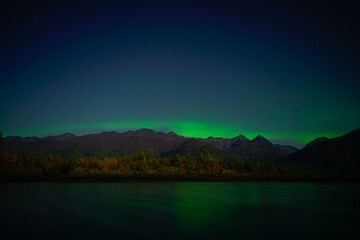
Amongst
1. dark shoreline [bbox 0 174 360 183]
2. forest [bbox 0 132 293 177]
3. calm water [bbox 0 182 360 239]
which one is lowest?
calm water [bbox 0 182 360 239]

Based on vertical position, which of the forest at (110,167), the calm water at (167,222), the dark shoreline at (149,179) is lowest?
the calm water at (167,222)

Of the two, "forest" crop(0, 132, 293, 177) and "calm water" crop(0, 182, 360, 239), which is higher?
"forest" crop(0, 132, 293, 177)

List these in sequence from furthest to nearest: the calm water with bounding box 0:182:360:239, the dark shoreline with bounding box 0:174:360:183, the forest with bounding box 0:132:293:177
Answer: the forest with bounding box 0:132:293:177, the dark shoreline with bounding box 0:174:360:183, the calm water with bounding box 0:182:360:239

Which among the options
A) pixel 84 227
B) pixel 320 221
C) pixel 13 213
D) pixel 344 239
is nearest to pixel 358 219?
pixel 320 221

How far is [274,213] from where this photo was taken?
32812 mm

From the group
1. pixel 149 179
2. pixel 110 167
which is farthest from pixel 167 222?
pixel 110 167

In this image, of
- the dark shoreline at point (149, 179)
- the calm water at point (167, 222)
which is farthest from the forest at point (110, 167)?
the calm water at point (167, 222)

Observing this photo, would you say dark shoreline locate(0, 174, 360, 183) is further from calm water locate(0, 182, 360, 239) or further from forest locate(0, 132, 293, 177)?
calm water locate(0, 182, 360, 239)

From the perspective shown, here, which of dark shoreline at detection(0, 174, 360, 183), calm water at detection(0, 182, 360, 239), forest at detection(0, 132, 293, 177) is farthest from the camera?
forest at detection(0, 132, 293, 177)

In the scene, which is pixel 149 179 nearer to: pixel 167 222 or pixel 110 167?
pixel 110 167

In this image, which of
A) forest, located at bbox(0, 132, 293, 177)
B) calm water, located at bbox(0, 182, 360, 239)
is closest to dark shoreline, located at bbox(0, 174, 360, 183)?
forest, located at bbox(0, 132, 293, 177)

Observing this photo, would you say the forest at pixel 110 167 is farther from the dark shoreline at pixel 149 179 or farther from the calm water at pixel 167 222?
the calm water at pixel 167 222

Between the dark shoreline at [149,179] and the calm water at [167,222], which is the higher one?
the dark shoreline at [149,179]

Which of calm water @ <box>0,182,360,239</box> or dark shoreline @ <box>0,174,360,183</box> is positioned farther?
dark shoreline @ <box>0,174,360,183</box>
